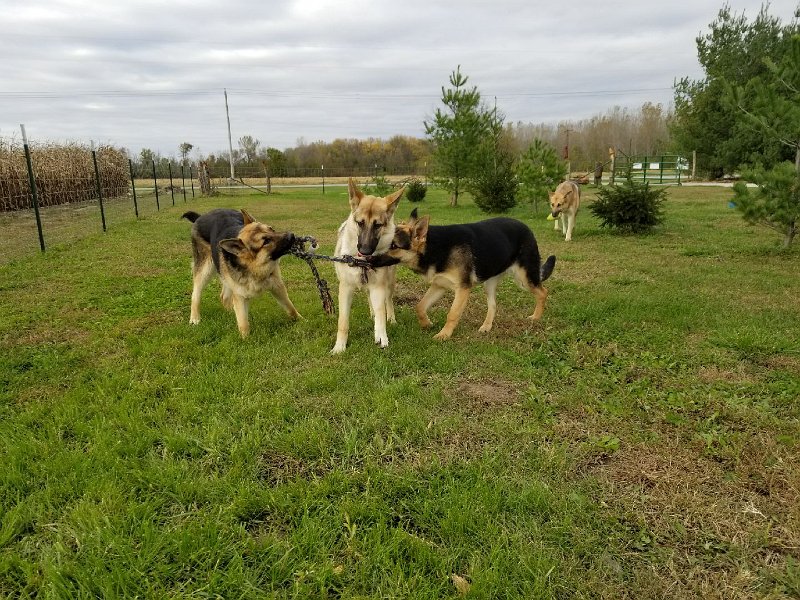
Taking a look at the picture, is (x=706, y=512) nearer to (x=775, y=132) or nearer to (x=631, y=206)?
(x=775, y=132)

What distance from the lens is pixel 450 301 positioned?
7191 mm

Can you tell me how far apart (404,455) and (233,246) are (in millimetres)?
3042

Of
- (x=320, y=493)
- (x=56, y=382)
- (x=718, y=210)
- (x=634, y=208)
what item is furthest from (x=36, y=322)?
(x=718, y=210)

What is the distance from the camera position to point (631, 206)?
41.3 feet

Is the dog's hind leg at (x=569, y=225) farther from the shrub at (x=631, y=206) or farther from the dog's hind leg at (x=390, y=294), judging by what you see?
the dog's hind leg at (x=390, y=294)

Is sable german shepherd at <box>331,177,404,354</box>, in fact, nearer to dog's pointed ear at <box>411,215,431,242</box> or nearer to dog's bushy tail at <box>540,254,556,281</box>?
dog's pointed ear at <box>411,215,431,242</box>

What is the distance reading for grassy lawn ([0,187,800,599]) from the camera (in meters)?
2.32

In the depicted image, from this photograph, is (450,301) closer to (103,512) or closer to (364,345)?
(364,345)

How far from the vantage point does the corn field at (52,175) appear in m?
18.4

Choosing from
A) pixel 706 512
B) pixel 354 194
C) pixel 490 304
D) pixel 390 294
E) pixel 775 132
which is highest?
pixel 775 132

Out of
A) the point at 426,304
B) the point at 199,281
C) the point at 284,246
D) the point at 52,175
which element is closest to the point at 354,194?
the point at 284,246

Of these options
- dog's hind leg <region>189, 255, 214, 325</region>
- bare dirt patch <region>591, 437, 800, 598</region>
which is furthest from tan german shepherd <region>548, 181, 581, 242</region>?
bare dirt patch <region>591, 437, 800, 598</region>

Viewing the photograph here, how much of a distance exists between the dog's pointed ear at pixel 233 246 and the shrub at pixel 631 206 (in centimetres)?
1065

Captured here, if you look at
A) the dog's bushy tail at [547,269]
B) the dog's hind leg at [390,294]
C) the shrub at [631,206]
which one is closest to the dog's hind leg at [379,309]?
the dog's hind leg at [390,294]
